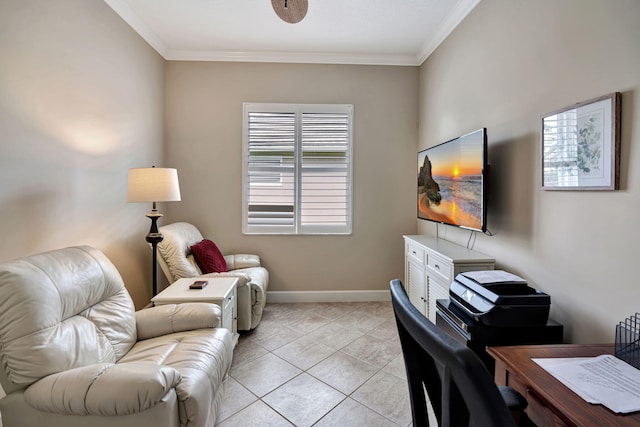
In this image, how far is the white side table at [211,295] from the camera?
80.7 inches

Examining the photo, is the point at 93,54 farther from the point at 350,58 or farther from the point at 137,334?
the point at 350,58

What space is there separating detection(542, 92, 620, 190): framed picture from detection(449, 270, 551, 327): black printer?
0.61m

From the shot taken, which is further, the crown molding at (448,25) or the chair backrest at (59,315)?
the crown molding at (448,25)

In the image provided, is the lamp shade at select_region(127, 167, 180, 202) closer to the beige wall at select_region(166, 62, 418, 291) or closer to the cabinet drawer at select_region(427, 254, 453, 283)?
the beige wall at select_region(166, 62, 418, 291)

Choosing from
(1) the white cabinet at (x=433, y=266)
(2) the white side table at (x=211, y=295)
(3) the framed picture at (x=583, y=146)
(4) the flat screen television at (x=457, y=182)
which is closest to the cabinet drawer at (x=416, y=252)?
(1) the white cabinet at (x=433, y=266)

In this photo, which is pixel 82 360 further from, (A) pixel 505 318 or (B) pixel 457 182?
(B) pixel 457 182

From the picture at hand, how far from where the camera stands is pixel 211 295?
2090 mm

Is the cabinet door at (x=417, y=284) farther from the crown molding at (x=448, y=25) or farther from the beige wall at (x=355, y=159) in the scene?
the crown molding at (x=448, y=25)

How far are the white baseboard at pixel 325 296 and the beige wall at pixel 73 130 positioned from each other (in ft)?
4.71

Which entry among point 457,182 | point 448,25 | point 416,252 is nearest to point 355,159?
point 416,252

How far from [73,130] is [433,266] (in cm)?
294

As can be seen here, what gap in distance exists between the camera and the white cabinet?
2085 mm

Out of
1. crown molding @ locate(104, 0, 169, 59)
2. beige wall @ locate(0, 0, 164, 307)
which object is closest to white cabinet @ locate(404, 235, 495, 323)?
beige wall @ locate(0, 0, 164, 307)

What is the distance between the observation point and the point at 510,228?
6.63 feet
